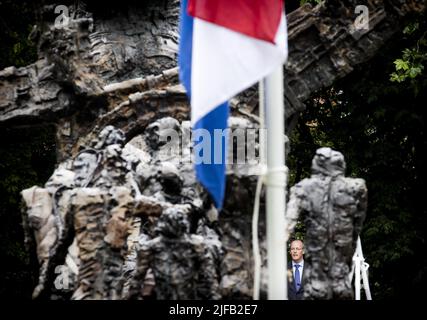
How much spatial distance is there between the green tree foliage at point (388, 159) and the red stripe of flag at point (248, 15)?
8.59 meters

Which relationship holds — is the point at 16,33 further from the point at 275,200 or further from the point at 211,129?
the point at 275,200

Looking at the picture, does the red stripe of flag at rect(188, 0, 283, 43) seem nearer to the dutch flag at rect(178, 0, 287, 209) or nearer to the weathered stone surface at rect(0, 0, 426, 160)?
the dutch flag at rect(178, 0, 287, 209)

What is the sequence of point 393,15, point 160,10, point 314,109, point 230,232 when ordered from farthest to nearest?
point 314,109, point 160,10, point 393,15, point 230,232

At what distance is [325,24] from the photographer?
1350 cm

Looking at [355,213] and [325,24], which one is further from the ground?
[325,24]

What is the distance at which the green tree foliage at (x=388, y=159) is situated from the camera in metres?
17.0

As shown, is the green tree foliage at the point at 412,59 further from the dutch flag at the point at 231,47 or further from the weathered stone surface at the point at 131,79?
the dutch flag at the point at 231,47

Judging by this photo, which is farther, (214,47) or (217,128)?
(217,128)

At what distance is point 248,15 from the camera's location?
8.35 metres

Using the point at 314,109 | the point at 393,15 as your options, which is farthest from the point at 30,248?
the point at 314,109
